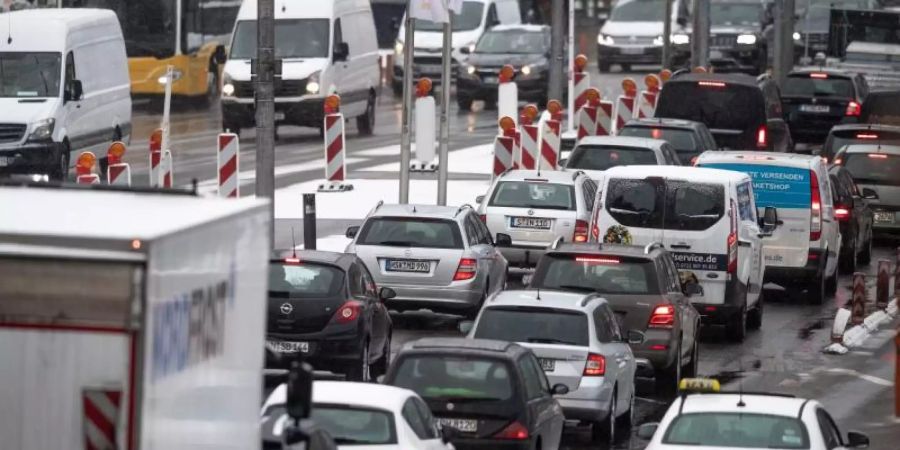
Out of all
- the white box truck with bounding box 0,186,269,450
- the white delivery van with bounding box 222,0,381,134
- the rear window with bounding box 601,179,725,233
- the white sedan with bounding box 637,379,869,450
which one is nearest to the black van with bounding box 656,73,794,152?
the white delivery van with bounding box 222,0,381,134

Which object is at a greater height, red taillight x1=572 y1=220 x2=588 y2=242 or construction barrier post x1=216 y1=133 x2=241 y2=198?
construction barrier post x1=216 y1=133 x2=241 y2=198

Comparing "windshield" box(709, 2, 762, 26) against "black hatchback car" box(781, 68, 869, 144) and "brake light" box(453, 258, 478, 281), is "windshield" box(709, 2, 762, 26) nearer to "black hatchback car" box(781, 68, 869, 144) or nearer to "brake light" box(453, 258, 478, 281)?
"black hatchback car" box(781, 68, 869, 144)

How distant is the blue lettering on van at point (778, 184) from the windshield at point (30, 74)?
10837 mm

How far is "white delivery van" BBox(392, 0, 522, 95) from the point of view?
5409 cm

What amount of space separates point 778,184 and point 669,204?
12.6 ft

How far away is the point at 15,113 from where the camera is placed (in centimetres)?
3288

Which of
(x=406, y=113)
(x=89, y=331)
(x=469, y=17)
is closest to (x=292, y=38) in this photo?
(x=406, y=113)

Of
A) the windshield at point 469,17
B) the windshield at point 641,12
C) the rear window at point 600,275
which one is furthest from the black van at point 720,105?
the windshield at point 641,12

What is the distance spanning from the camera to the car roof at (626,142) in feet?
101

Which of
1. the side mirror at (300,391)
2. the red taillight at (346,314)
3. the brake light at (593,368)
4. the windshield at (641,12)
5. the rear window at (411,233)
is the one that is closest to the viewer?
the side mirror at (300,391)

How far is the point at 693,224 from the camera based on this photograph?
24125 mm

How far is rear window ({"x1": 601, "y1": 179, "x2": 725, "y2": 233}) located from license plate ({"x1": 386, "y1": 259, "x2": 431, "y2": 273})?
222 cm

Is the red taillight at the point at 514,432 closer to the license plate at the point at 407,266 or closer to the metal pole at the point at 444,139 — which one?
the license plate at the point at 407,266

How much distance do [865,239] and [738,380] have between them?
35.5 feet
